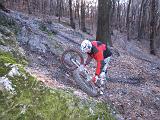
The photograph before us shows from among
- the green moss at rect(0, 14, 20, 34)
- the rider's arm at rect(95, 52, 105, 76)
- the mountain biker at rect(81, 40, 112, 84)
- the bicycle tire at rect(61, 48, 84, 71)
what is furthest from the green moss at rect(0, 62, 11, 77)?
the green moss at rect(0, 14, 20, 34)

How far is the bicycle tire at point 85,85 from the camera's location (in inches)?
386

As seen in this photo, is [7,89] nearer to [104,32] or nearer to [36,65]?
[36,65]

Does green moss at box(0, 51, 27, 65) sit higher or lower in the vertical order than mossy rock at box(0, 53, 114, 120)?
higher

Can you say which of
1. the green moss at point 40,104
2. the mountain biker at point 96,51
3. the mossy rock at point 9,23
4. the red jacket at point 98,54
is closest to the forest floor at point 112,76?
the mossy rock at point 9,23

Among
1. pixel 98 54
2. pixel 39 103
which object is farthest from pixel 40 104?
pixel 98 54

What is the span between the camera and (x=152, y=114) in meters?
11.0

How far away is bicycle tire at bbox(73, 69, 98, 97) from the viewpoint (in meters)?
9.80

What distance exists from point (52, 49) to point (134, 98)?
3928 millimetres

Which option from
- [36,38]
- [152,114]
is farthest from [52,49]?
[152,114]

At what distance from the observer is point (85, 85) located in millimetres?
9984

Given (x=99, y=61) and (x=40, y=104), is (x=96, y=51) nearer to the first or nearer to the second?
(x=99, y=61)

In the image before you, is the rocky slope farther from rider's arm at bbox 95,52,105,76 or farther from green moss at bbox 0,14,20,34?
green moss at bbox 0,14,20,34

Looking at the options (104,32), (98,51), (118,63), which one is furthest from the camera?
(104,32)

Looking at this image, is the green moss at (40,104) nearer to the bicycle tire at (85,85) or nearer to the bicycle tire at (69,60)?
the bicycle tire at (85,85)
